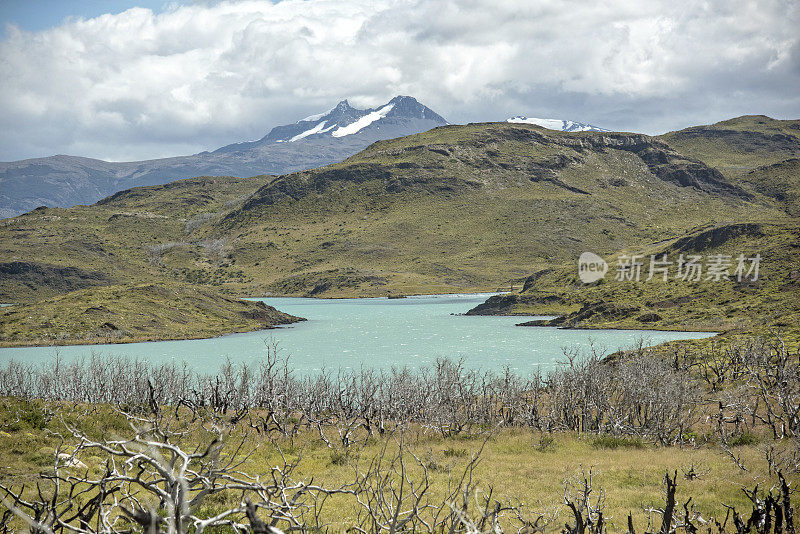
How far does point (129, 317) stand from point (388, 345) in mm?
49477

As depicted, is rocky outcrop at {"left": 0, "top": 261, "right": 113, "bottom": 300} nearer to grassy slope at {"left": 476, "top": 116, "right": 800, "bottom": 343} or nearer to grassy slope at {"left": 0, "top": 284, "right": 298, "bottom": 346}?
grassy slope at {"left": 0, "top": 284, "right": 298, "bottom": 346}

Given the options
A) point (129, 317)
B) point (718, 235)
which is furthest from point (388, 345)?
point (718, 235)

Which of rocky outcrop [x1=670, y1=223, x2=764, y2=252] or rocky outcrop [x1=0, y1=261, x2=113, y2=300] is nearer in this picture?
rocky outcrop [x1=670, y1=223, x2=764, y2=252]

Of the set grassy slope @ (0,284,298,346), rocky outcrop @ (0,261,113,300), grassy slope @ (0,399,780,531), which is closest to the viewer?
grassy slope @ (0,399,780,531)

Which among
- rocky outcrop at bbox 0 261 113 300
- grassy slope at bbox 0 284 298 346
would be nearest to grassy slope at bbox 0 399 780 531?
grassy slope at bbox 0 284 298 346

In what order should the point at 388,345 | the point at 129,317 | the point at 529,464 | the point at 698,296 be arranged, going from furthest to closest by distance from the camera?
the point at 129,317
the point at 698,296
the point at 388,345
the point at 529,464

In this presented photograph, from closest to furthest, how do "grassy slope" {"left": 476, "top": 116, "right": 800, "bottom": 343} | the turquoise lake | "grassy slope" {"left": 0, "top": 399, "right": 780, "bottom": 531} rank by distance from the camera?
"grassy slope" {"left": 0, "top": 399, "right": 780, "bottom": 531}, the turquoise lake, "grassy slope" {"left": 476, "top": 116, "right": 800, "bottom": 343}

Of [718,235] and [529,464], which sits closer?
[529,464]

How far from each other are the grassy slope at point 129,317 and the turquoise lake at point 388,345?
5.49 metres

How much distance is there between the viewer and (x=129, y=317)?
4048 inches

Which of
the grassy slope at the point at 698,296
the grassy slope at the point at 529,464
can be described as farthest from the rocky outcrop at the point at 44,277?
the grassy slope at the point at 529,464

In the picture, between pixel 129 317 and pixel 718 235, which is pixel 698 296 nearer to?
pixel 718 235

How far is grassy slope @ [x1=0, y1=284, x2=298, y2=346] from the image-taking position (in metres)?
95.2

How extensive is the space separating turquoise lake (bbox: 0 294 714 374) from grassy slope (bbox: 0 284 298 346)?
18.0 ft
